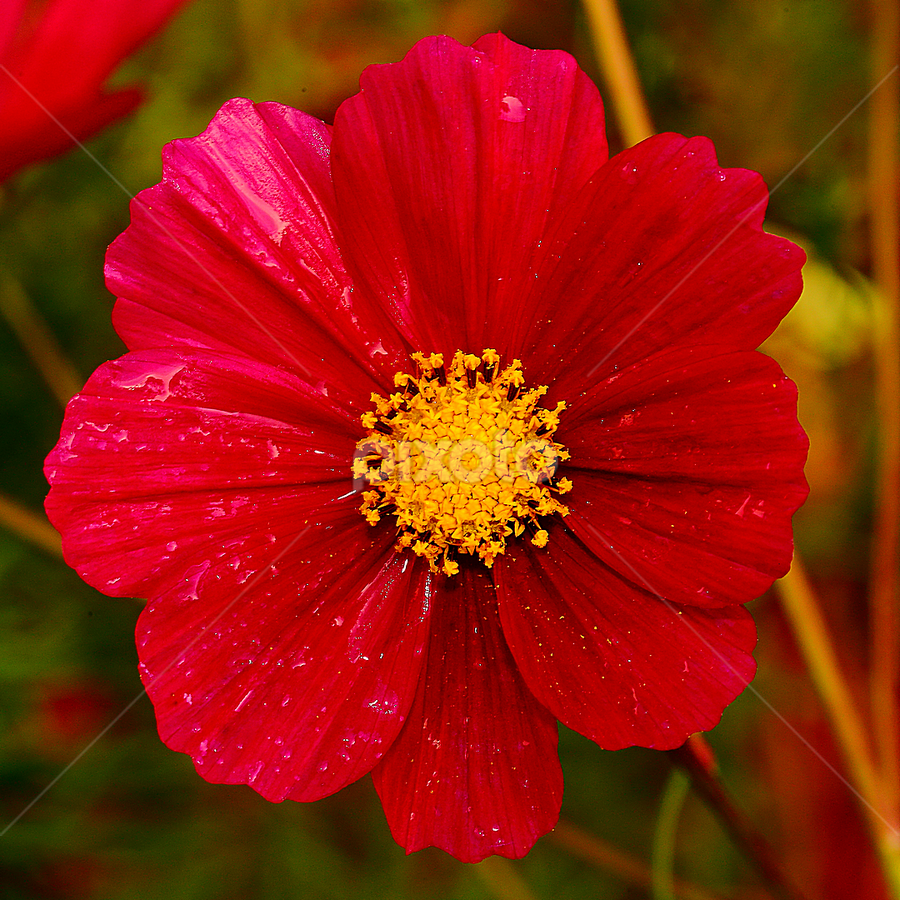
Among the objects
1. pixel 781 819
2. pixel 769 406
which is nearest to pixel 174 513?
pixel 769 406

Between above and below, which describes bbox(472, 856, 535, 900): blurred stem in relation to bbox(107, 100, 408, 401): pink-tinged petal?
below

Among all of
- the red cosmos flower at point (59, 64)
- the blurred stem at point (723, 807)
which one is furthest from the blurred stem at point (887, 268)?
the red cosmos flower at point (59, 64)

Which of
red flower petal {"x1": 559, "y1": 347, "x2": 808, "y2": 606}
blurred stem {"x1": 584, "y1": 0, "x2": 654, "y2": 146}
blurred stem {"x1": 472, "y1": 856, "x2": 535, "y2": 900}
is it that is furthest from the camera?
blurred stem {"x1": 472, "y1": 856, "x2": 535, "y2": 900}

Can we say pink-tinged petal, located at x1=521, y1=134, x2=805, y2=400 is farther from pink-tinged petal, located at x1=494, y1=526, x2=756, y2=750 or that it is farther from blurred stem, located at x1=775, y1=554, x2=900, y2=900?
blurred stem, located at x1=775, y1=554, x2=900, y2=900

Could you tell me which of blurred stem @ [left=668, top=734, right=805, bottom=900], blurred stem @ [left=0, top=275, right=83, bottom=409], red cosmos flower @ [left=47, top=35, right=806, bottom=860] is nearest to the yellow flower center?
red cosmos flower @ [left=47, top=35, right=806, bottom=860]

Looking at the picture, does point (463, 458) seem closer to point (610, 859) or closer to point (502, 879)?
point (610, 859)
